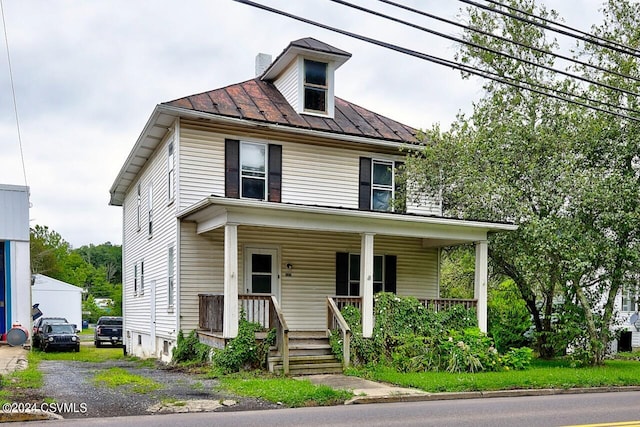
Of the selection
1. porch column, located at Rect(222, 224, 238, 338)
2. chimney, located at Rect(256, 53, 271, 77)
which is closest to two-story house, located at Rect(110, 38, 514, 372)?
porch column, located at Rect(222, 224, 238, 338)

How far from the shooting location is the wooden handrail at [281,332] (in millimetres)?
13695

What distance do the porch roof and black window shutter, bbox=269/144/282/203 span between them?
232cm

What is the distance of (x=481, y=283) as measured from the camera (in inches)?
665

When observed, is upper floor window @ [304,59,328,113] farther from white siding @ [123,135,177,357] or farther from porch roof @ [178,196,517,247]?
porch roof @ [178,196,517,247]

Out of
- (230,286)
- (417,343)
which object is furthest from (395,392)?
(230,286)

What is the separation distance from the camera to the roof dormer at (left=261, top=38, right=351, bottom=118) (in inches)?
746

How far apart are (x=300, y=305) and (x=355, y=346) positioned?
3.35 metres

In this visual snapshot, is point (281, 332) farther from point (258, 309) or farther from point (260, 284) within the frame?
point (260, 284)

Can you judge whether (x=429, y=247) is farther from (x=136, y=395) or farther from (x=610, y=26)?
(x=136, y=395)

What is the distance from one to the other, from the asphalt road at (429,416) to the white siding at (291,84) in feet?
34.9

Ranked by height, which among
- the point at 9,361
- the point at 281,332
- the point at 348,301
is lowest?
the point at 9,361

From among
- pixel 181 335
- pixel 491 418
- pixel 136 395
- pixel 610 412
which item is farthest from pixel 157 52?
pixel 610 412

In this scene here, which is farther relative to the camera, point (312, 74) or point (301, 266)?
point (312, 74)

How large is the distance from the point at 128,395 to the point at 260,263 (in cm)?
701
